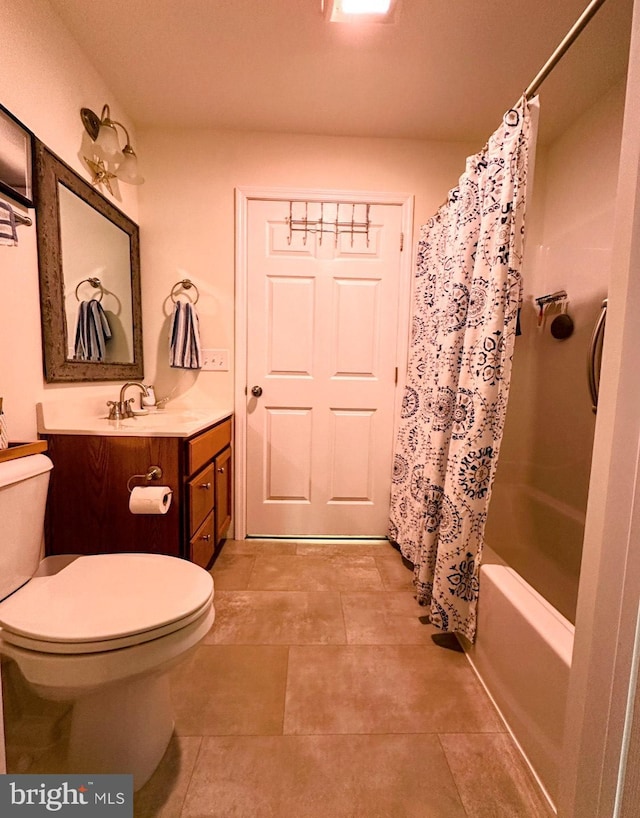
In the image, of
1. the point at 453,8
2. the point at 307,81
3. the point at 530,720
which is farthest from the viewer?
the point at 307,81

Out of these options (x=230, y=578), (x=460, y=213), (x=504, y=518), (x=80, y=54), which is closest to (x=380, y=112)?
(x=460, y=213)

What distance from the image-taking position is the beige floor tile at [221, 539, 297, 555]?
199 cm

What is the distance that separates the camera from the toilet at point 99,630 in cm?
73

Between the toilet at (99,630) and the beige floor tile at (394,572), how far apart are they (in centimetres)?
108

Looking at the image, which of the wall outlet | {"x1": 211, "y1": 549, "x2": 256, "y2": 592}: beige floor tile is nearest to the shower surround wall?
{"x1": 211, "y1": 549, "x2": 256, "y2": 592}: beige floor tile

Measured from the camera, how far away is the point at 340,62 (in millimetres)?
1471

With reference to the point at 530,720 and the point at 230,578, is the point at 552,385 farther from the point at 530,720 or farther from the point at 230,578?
the point at 230,578

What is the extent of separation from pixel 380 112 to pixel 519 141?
102cm

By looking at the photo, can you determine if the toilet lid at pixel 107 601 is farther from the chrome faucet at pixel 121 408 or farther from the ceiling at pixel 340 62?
the ceiling at pixel 340 62

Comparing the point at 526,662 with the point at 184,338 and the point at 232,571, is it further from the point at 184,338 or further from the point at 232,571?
the point at 184,338

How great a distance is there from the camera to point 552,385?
1.90 m

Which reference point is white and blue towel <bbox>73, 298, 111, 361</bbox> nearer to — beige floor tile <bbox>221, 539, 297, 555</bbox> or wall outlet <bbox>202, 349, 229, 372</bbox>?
wall outlet <bbox>202, 349, 229, 372</bbox>

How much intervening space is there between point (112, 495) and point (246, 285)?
1.30 meters

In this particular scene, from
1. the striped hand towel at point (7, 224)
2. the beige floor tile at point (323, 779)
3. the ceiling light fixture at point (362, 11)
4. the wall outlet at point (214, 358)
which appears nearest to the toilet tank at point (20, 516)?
the striped hand towel at point (7, 224)
